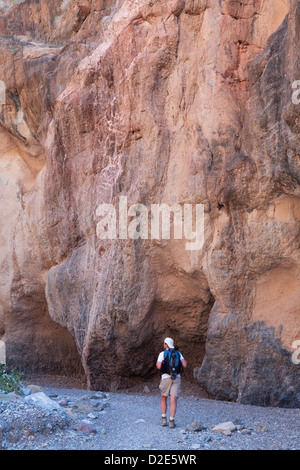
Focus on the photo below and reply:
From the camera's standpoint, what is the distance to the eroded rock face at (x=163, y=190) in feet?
33.2

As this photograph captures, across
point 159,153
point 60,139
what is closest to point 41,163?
point 60,139

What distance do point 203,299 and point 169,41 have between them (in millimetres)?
5400

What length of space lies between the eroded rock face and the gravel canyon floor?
0.92m

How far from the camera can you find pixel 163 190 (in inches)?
464

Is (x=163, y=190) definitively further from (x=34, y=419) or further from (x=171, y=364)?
(x=34, y=419)

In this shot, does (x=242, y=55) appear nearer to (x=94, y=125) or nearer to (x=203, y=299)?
(x=94, y=125)

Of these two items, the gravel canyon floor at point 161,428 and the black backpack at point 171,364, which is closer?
the gravel canyon floor at point 161,428

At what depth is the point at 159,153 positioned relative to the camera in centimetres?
1191

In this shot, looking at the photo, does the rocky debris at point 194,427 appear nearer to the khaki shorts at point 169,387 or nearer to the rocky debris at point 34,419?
the khaki shorts at point 169,387

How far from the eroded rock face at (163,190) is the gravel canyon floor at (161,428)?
925 mm

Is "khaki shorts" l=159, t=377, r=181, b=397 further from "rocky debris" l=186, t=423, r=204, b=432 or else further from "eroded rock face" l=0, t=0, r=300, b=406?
"eroded rock face" l=0, t=0, r=300, b=406

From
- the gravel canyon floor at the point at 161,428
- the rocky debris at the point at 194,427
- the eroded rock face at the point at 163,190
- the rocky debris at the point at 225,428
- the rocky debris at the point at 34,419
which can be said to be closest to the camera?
the gravel canyon floor at the point at 161,428

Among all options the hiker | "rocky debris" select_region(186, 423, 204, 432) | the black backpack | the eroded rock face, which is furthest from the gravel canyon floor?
the eroded rock face

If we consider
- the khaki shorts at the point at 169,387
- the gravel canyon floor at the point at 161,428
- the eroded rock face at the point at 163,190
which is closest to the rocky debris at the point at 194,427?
the gravel canyon floor at the point at 161,428
